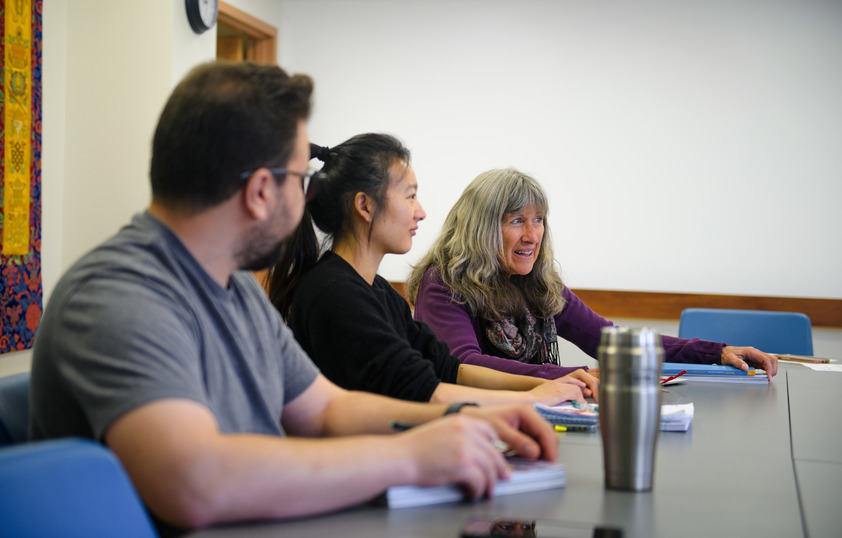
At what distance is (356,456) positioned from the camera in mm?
908

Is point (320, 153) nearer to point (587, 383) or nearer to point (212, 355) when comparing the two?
point (587, 383)

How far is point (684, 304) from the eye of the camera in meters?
4.22

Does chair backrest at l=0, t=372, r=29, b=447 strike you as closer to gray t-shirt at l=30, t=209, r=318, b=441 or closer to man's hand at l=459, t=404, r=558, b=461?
gray t-shirt at l=30, t=209, r=318, b=441

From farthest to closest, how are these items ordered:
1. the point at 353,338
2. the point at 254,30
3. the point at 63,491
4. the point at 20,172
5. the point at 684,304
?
the point at 254,30
the point at 684,304
the point at 20,172
the point at 353,338
the point at 63,491

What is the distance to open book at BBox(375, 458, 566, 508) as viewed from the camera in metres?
0.93

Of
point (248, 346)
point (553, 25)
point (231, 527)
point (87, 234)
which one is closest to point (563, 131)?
point (553, 25)

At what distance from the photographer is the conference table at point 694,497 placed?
888mm

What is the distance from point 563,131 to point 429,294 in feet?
7.18

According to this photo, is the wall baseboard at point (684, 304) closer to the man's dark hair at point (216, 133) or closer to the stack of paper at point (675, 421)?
the stack of paper at point (675, 421)

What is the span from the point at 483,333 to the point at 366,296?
0.85 m

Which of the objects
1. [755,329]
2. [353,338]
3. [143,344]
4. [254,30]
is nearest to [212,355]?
[143,344]

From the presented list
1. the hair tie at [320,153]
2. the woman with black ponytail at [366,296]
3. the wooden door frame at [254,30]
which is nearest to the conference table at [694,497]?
the woman with black ponytail at [366,296]

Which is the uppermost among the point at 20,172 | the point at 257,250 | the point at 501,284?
the point at 20,172

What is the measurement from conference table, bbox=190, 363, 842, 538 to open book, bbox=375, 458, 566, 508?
1 cm
